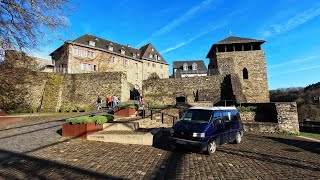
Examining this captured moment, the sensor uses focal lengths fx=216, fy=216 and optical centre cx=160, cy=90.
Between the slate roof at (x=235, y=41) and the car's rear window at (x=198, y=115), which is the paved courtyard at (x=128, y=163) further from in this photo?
the slate roof at (x=235, y=41)

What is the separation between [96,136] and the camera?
9.21 meters

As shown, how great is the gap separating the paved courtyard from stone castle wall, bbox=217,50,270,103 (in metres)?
27.4

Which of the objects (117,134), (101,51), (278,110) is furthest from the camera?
(101,51)

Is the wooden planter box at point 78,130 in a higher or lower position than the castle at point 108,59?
lower

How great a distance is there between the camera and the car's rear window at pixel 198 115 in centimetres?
852

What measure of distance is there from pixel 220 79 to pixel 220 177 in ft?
83.5

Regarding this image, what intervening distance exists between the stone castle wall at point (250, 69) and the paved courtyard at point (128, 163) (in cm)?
2738

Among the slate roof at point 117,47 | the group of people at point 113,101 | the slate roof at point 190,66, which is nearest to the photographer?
the group of people at point 113,101

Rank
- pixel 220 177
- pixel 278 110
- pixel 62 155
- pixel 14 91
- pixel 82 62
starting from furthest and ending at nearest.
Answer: pixel 82 62 < pixel 14 91 < pixel 278 110 < pixel 62 155 < pixel 220 177

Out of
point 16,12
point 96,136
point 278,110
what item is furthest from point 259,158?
point 278,110

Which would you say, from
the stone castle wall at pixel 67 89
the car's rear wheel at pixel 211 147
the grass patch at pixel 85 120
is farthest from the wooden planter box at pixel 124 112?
the stone castle wall at pixel 67 89

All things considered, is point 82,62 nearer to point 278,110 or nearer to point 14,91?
point 14,91

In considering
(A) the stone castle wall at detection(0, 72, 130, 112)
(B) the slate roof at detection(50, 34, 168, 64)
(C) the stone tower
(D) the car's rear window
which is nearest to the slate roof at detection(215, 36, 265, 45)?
(C) the stone tower

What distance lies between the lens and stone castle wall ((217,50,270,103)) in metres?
33.7
